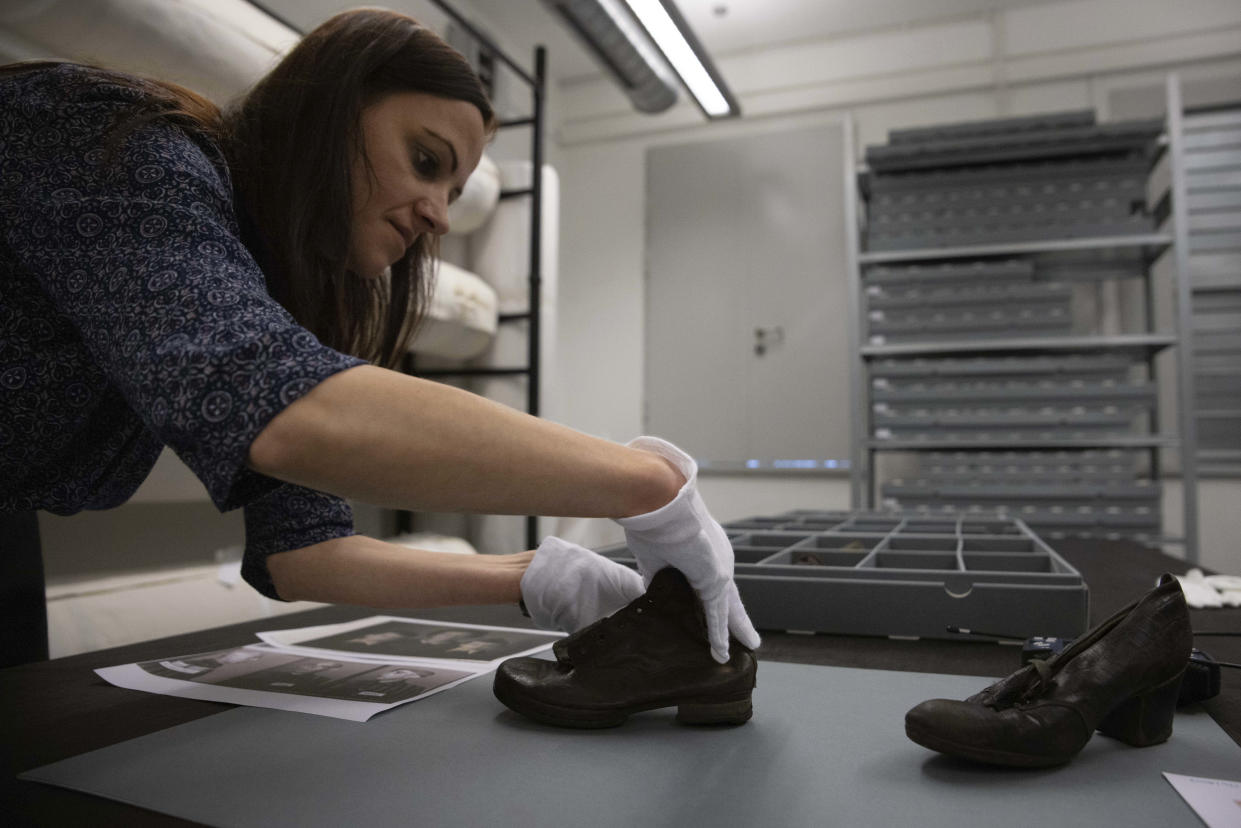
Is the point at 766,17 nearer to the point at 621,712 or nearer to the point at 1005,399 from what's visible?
the point at 1005,399

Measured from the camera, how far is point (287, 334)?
49 cm

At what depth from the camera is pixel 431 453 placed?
490mm

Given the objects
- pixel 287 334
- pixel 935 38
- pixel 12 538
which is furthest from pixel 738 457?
pixel 287 334

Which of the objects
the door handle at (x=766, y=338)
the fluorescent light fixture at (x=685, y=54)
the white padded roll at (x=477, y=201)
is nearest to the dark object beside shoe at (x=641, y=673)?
the white padded roll at (x=477, y=201)

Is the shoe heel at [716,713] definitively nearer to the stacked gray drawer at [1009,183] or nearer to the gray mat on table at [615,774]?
the gray mat on table at [615,774]

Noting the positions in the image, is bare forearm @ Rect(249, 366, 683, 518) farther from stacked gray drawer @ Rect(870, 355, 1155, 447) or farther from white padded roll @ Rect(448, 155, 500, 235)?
stacked gray drawer @ Rect(870, 355, 1155, 447)

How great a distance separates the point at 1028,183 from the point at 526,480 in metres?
3.01

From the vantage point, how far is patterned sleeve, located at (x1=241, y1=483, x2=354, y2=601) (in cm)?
83

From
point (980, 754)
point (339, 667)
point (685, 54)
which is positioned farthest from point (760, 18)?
point (980, 754)

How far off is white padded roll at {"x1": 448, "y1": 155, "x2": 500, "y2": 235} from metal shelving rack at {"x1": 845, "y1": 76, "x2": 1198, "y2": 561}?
4.34 ft

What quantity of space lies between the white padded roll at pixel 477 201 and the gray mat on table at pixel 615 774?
2.08 metres

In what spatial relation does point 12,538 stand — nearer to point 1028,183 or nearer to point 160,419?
point 160,419

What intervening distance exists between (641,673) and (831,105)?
3895 mm

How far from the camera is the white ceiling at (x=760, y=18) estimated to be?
3705 millimetres
